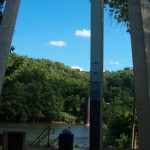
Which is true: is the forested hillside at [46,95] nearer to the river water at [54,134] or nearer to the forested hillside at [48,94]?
the forested hillside at [48,94]

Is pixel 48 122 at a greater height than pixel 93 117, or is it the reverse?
pixel 48 122

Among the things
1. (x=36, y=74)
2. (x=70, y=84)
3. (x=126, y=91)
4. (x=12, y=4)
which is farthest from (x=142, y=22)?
(x=70, y=84)

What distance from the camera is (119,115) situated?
76.0 ft

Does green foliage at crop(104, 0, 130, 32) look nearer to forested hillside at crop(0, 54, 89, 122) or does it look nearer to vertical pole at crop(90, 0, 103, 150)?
vertical pole at crop(90, 0, 103, 150)

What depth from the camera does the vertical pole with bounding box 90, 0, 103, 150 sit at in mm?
6758

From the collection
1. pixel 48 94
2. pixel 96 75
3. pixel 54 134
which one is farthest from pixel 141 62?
pixel 48 94

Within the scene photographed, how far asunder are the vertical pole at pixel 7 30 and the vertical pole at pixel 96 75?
2.36 meters

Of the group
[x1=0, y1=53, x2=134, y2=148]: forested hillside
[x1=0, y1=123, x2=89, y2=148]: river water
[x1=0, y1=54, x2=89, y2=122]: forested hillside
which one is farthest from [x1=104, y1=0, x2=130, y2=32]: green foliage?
[x1=0, y1=54, x2=89, y2=122]: forested hillside

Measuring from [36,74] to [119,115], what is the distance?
49.0 metres

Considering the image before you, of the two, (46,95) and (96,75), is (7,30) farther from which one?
(46,95)

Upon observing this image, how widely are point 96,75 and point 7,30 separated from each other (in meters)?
2.69

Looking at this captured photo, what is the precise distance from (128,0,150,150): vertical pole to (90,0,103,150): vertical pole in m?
1.09

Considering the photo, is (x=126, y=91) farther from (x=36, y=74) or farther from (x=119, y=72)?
(x=36, y=74)

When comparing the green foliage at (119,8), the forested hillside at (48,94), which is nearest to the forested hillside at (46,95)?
the forested hillside at (48,94)
